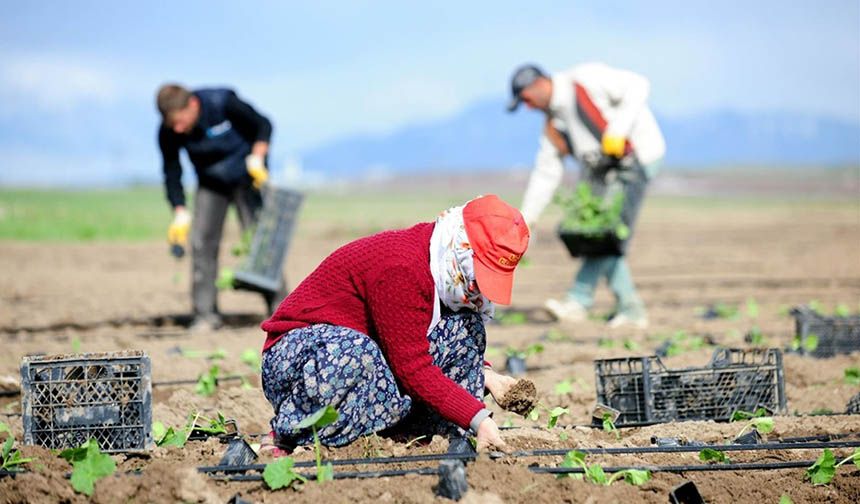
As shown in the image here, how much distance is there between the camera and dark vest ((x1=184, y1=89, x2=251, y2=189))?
7902 millimetres

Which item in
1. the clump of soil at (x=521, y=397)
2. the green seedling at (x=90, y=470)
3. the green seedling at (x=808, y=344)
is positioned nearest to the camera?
the green seedling at (x=90, y=470)

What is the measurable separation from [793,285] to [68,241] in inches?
627

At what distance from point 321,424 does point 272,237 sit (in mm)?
4640

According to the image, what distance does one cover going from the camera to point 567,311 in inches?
337

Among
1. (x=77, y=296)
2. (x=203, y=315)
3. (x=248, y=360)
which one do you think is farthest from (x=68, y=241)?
(x=248, y=360)

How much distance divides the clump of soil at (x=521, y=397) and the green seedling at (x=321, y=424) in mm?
765

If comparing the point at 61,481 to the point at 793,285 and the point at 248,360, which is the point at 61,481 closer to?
the point at 248,360

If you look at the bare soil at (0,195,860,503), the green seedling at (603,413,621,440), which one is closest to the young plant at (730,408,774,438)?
the bare soil at (0,195,860,503)

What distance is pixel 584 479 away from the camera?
3.64 m

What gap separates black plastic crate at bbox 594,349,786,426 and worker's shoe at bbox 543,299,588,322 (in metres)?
3.78

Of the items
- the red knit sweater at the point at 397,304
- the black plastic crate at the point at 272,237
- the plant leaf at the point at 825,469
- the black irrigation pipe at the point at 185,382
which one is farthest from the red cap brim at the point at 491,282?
the black plastic crate at the point at 272,237

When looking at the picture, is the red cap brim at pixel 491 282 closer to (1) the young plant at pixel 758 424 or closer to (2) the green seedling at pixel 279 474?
(2) the green seedling at pixel 279 474

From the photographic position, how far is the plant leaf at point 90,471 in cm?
A: 335

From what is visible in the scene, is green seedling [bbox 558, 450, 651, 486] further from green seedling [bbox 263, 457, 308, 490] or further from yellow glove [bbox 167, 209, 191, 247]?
yellow glove [bbox 167, 209, 191, 247]
